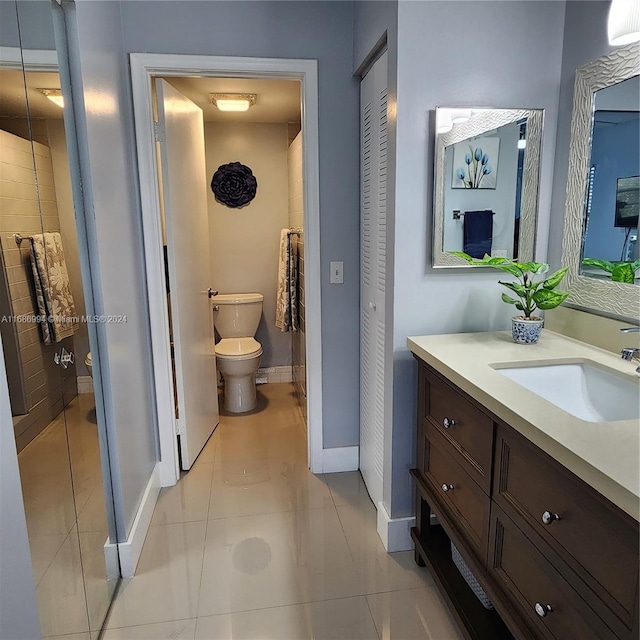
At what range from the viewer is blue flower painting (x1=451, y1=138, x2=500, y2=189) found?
1702 mm

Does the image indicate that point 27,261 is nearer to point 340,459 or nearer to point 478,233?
point 478,233

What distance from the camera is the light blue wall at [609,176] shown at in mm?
1420

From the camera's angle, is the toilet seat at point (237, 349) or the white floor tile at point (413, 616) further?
the toilet seat at point (237, 349)

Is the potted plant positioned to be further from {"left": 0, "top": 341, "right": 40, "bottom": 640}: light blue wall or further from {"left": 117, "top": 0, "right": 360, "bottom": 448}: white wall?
{"left": 0, "top": 341, "right": 40, "bottom": 640}: light blue wall

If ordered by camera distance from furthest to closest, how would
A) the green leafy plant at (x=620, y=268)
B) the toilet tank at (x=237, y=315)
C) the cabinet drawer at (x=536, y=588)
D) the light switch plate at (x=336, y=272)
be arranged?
the toilet tank at (x=237, y=315) < the light switch plate at (x=336, y=272) < the green leafy plant at (x=620, y=268) < the cabinet drawer at (x=536, y=588)

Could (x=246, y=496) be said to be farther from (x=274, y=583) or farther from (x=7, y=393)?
(x=7, y=393)

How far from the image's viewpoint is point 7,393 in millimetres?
964

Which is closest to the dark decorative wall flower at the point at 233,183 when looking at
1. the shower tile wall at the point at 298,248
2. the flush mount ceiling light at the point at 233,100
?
the shower tile wall at the point at 298,248

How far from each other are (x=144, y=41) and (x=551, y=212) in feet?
6.08

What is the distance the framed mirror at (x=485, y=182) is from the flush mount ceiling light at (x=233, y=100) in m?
1.78

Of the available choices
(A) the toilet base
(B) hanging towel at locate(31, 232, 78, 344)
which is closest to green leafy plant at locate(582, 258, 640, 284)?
(B) hanging towel at locate(31, 232, 78, 344)

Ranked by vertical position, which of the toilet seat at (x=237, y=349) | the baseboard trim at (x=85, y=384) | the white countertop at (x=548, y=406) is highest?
the white countertop at (x=548, y=406)

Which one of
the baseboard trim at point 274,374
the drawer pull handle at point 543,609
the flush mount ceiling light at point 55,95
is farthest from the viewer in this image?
the baseboard trim at point 274,374

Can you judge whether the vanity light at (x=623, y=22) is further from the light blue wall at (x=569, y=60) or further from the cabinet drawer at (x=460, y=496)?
the cabinet drawer at (x=460, y=496)
